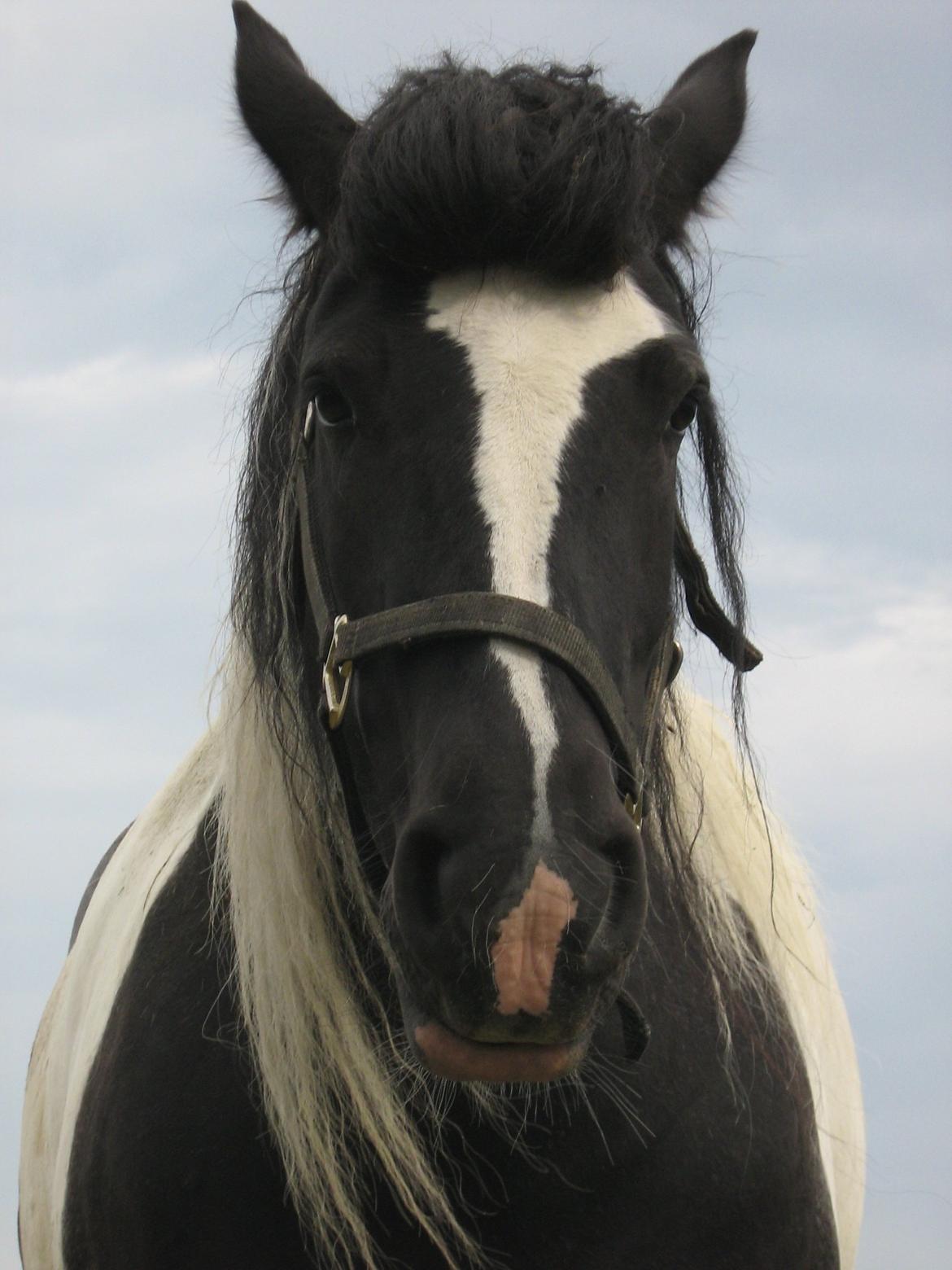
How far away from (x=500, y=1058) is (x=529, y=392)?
1.10 m

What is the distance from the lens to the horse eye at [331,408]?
2.66 meters

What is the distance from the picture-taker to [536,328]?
2557mm

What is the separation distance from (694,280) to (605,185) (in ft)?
1.94

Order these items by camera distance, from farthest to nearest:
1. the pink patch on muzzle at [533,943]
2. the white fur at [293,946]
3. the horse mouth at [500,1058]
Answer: the white fur at [293,946] < the horse mouth at [500,1058] < the pink patch on muzzle at [533,943]

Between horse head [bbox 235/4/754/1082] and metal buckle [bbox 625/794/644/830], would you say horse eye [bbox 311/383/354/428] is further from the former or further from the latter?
metal buckle [bbox 625/794/644/830]

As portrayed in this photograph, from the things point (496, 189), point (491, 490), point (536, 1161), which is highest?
point (496, 189)

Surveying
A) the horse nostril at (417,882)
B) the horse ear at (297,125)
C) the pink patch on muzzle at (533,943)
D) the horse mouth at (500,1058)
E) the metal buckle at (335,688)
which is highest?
the horse ear at (297,125)

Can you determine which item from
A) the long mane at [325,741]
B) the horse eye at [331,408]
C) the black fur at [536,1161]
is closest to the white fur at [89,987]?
the black fur at [536,1161]

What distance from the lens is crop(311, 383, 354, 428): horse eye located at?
2664 mm

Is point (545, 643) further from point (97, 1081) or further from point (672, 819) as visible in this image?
point (97, 1081)

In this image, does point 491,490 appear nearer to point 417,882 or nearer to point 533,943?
point 417,882

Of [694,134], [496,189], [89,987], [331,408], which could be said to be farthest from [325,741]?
[694,134]

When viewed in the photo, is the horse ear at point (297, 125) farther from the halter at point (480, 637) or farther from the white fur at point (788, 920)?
the white fur at point (788, 920)

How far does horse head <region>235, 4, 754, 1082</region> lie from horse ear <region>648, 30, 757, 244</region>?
0.06ft
